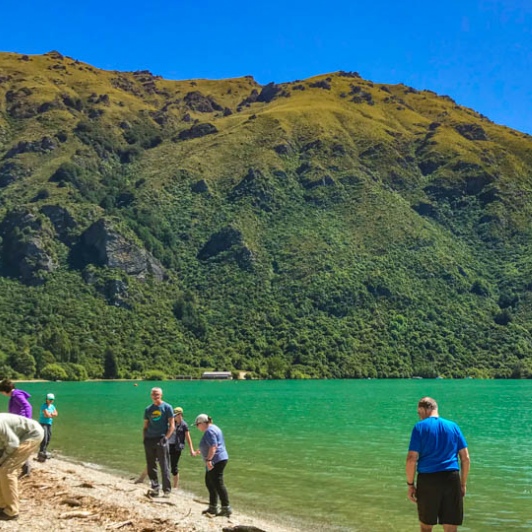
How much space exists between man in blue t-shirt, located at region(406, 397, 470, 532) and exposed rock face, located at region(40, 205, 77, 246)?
18000cm

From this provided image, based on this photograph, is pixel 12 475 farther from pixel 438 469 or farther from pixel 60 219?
pixel 60 219

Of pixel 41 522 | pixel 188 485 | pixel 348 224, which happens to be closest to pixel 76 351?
pixel 348 224

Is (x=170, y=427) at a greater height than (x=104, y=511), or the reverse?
(x=170, y=427)

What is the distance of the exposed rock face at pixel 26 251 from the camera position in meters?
165

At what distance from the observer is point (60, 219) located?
182 m

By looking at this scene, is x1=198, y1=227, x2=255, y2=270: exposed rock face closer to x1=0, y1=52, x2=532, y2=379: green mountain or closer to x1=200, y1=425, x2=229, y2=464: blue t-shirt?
x1=0, y1=52, x2=532, y2=379: green mountain

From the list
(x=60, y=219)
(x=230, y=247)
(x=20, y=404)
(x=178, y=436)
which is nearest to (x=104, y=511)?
(x=20, y=404)

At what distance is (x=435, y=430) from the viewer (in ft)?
31.3

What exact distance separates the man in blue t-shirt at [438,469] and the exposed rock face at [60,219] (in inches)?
7087

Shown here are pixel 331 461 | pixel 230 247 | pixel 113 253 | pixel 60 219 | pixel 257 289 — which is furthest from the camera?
pixel 60 219

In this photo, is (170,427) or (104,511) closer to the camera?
(104,511)

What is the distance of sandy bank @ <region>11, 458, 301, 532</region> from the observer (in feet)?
38.6

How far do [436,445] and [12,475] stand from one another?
7.30 metres

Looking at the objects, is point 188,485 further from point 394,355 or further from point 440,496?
point 394,355
